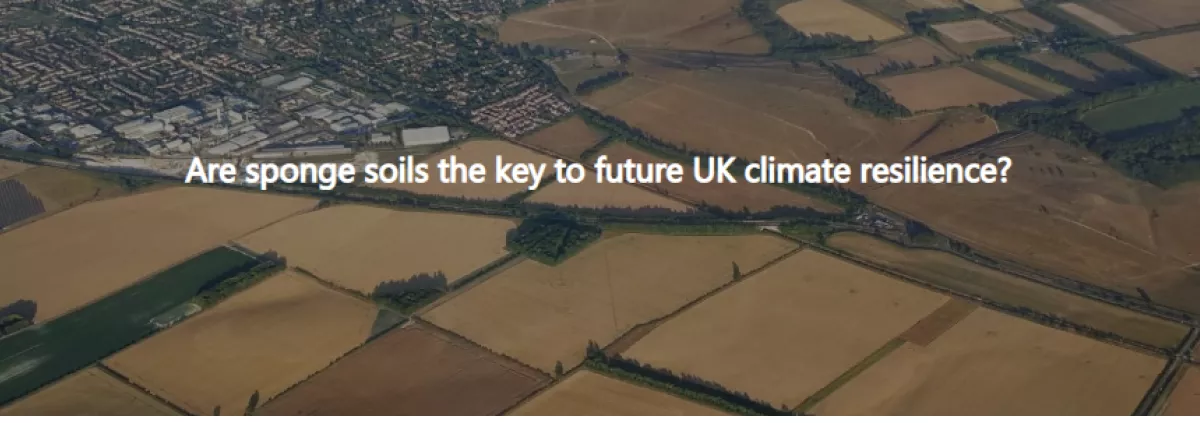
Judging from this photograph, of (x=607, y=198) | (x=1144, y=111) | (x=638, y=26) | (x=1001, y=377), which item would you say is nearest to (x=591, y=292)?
(x=607, y=198)

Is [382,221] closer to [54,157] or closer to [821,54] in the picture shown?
[54,157]

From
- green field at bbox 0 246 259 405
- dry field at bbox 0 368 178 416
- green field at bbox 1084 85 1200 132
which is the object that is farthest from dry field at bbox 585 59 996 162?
dry field at bbox 0 368 178 416

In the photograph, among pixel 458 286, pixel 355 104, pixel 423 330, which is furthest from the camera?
pixel 355 104

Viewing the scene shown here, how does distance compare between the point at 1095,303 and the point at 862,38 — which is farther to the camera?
the point at 862,38

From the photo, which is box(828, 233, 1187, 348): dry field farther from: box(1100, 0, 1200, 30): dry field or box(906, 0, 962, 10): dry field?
box(1100, 0, 1200, 30): dry field

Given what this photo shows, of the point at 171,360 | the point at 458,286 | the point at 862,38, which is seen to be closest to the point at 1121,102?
the point at 862,38

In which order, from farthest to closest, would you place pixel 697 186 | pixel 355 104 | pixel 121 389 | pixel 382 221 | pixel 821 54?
pixel 821 54 < pixel 355 104 < pixel 697 186 < pixel 382 221 < pixel 121 389
